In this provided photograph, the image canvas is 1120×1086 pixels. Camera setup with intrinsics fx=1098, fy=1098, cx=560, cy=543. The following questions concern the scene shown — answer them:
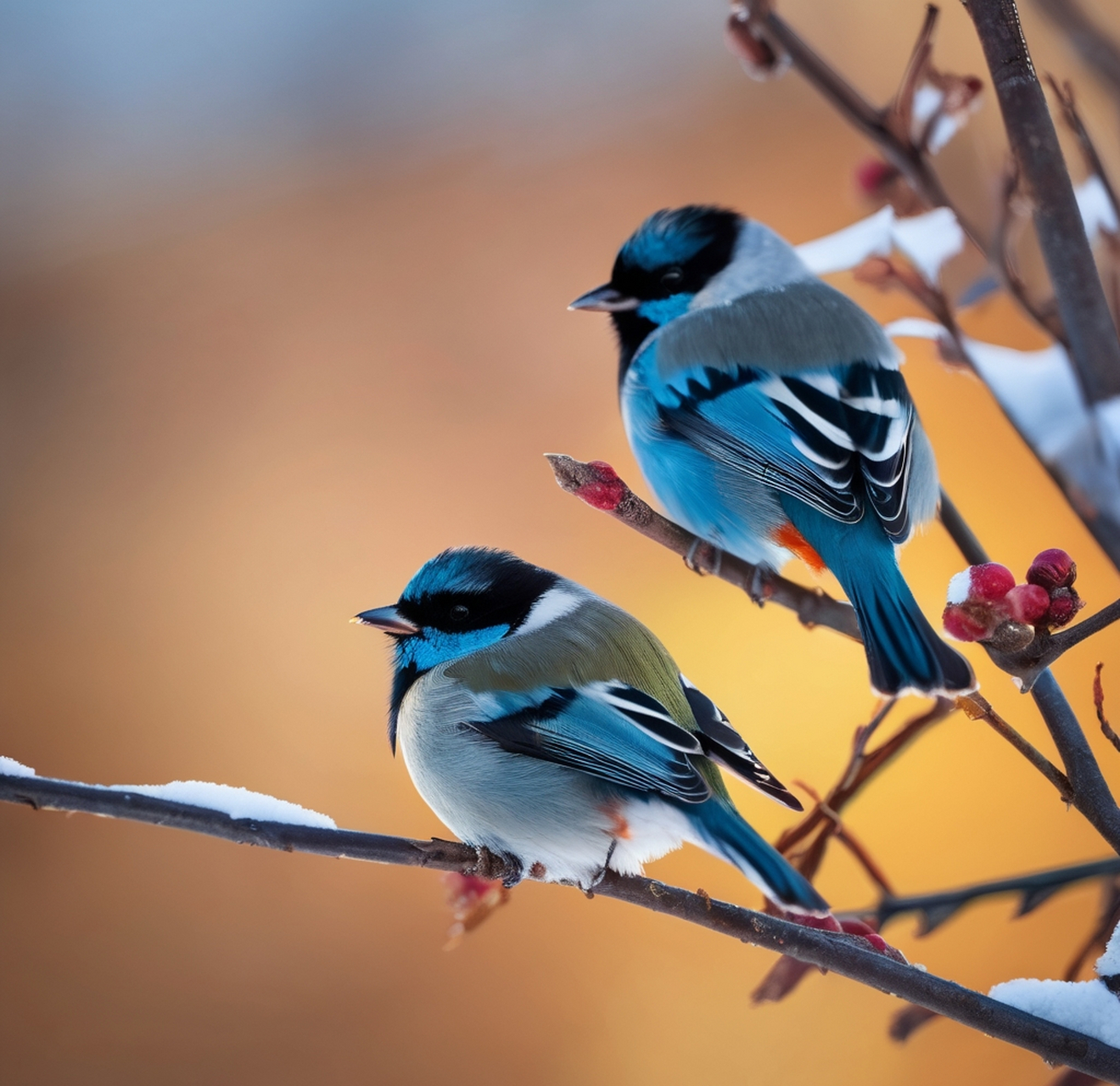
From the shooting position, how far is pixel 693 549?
0.95 metres

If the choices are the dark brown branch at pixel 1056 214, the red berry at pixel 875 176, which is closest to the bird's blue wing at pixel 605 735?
the dark brown branch at pixel 1056 214

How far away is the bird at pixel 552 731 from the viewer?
0.83 m

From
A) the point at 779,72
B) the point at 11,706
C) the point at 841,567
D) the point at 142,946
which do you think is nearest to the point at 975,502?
the point at 841,567

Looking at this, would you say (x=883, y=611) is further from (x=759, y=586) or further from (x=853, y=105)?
(x=853, y=105)

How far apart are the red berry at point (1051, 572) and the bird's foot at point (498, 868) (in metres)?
0.39

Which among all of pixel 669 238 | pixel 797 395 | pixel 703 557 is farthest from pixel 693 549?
pixel 669 238

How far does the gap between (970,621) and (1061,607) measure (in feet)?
0.22

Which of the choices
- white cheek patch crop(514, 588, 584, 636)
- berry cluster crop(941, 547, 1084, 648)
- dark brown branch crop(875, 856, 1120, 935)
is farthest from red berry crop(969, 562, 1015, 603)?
white cheek patch crop(514, 588, 584, 636)

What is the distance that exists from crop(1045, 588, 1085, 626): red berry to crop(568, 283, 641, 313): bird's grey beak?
0.80m

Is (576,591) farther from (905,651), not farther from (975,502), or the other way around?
(975,502)

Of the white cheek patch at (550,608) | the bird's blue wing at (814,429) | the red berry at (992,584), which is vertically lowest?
the red berry at (992,584)

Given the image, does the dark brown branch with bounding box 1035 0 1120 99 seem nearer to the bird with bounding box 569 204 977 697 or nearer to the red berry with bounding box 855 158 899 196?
the red berry with bounding box 855 158 899 196

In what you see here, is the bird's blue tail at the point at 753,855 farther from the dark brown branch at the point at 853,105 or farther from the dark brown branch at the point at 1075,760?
the dark brown branch at the point at 853,105

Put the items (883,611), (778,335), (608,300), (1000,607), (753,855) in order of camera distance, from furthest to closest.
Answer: (608,300), (778,335), (883,611), (753,855), (1000,607)
